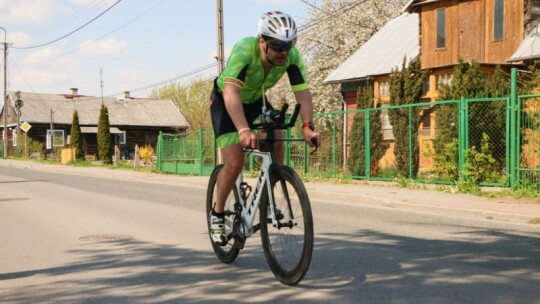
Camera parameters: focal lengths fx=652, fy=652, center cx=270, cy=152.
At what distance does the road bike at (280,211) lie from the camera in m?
4.38

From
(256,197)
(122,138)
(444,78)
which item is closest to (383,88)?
(444,78)

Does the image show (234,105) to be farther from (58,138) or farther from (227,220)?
(58,138)

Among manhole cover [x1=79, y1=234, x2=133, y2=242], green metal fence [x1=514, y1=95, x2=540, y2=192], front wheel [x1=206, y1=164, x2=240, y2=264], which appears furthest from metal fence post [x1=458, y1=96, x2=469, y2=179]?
front wheel [x1=206, y1=164, x2=240, y2=264]

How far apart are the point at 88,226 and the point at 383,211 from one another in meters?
4.70

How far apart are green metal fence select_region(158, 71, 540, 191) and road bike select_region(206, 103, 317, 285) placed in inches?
338

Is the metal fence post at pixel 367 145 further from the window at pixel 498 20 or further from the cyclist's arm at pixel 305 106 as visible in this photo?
the cyclist's arm at pixel 305 106

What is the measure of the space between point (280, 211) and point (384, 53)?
24422 mm

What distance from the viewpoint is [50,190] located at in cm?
1602

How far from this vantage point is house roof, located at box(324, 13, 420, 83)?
86.9ft

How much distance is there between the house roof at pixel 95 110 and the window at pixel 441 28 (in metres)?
43.2

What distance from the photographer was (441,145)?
15.1 meters

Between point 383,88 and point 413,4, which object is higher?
point 413,4

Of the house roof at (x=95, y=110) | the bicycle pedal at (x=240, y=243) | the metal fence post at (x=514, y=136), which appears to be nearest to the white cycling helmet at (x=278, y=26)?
the bicycle pedal at (x=240, y=243)

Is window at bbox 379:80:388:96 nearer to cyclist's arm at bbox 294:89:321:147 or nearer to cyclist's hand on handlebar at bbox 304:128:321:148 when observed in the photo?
cyclist's arm at bbox 294:89:321:147
